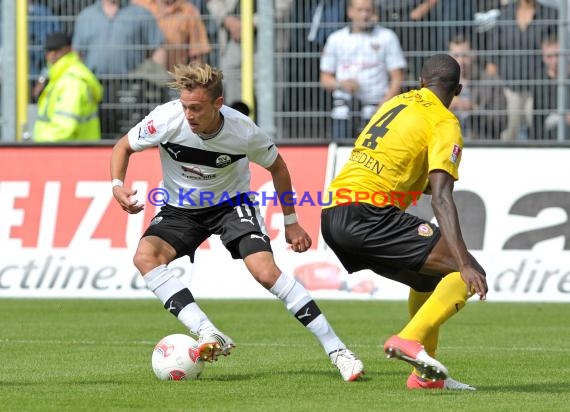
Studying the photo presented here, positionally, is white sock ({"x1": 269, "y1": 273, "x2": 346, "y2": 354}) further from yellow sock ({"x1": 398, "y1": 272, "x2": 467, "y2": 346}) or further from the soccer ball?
yellow sock ({"x1": 398, "y1": 272, "x2": 467, "y2": 346})

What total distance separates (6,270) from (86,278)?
0.92 meters

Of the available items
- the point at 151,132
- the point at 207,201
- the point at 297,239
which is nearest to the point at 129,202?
the point at 151,132

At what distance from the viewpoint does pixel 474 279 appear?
790 centimetres

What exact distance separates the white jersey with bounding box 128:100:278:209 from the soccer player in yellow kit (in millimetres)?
975

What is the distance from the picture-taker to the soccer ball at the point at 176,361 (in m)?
9.11

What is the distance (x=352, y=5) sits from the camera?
53.8ft

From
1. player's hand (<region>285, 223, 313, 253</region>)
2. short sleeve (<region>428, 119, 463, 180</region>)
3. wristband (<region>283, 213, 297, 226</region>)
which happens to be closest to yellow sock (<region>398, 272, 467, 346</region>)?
short sleeve (<region>428, 119, 463, 180</region>)

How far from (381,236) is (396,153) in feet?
1.66

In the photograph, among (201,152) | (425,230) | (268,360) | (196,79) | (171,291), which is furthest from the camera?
(268,360)

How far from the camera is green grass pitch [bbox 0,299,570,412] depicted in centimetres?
802

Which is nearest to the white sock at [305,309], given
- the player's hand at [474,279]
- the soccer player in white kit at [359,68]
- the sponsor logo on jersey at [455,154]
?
the player's hand at [474,279]

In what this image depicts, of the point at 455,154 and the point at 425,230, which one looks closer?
the point at 455,154

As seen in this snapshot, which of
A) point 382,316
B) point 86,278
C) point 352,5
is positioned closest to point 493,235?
point 382,316

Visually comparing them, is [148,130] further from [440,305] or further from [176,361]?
[440,305]
